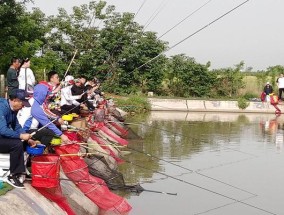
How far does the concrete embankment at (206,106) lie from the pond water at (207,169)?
5843 millimetres

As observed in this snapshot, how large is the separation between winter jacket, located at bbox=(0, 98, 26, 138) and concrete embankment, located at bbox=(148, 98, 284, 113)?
19757 millimetres

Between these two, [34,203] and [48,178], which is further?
[48,178]

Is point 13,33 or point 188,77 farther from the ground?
point 13,33

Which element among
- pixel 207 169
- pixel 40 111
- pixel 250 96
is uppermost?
pixel 40 111

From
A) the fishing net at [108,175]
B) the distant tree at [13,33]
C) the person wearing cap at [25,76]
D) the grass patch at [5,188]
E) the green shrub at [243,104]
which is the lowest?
the fishing net at [108,175]

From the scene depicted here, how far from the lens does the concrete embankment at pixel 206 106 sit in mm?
26234

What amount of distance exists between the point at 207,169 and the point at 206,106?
15565 millimetres

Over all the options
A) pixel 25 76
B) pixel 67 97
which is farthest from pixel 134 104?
pixel 25 76

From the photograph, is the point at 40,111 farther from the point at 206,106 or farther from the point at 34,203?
the point at 206,106

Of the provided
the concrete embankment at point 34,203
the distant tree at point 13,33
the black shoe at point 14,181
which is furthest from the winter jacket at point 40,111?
the distant tree at point 13,33

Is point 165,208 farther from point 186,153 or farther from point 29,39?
point 29,39

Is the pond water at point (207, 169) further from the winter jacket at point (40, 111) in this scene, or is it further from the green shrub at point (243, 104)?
the green shrub at point (243, 104)

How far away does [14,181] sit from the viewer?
601cm

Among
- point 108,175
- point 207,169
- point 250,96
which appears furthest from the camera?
point 250,96
